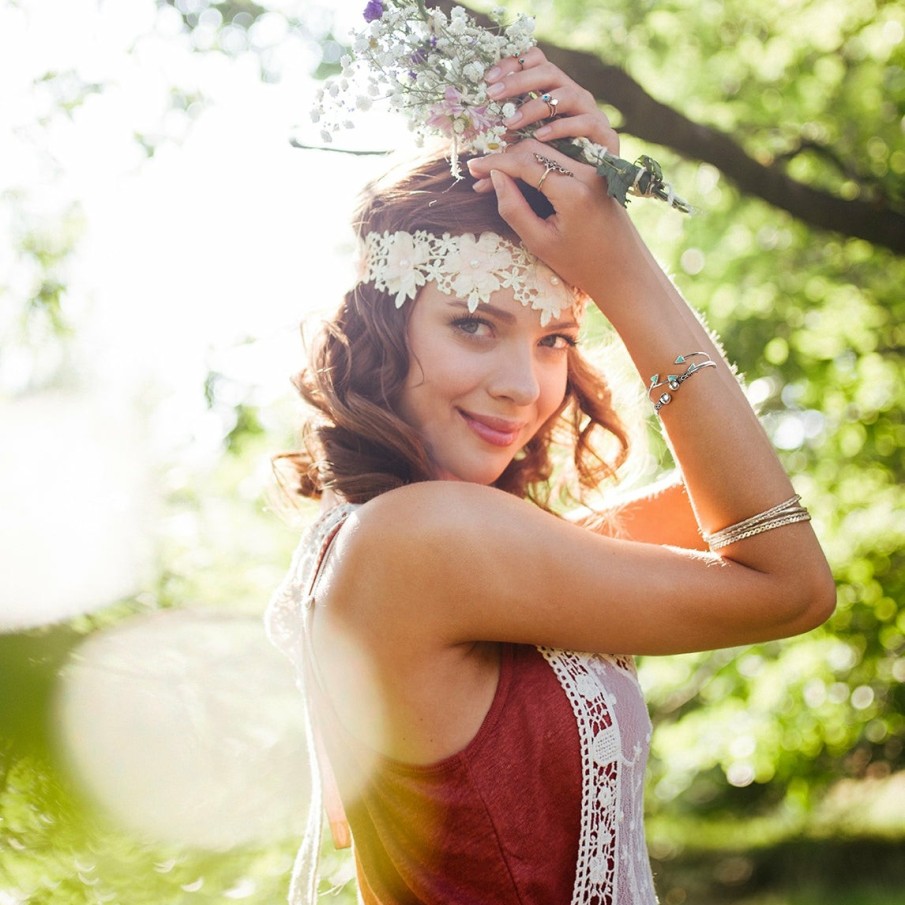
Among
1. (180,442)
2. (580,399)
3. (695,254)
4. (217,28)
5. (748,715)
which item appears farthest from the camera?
(695,254)

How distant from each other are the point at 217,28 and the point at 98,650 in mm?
3676

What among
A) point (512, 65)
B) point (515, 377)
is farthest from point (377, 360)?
point (512, 65)

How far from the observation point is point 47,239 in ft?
14.1

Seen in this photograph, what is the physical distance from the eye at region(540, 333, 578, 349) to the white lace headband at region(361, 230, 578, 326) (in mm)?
83

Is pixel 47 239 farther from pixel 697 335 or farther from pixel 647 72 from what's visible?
pixel 647 72

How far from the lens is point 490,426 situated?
219cm

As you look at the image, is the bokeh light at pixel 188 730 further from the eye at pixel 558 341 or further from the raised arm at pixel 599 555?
the eye at pixel 558 341

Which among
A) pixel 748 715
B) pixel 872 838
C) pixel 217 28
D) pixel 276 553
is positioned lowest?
pixel 872 838

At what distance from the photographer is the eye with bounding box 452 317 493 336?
219 centimetres

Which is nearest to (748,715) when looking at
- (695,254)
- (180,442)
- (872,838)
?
(872,838)

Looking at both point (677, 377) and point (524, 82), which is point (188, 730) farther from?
point (524, 82)

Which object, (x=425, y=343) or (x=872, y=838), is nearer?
(x=425, y=343)

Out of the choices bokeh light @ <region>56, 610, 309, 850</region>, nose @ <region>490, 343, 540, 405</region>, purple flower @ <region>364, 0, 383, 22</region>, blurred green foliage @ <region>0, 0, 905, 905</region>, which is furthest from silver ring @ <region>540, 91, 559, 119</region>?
blurred green foliage @ <region>0, 0, 905, 905</region>

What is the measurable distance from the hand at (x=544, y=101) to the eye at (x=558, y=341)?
0.44 meters
